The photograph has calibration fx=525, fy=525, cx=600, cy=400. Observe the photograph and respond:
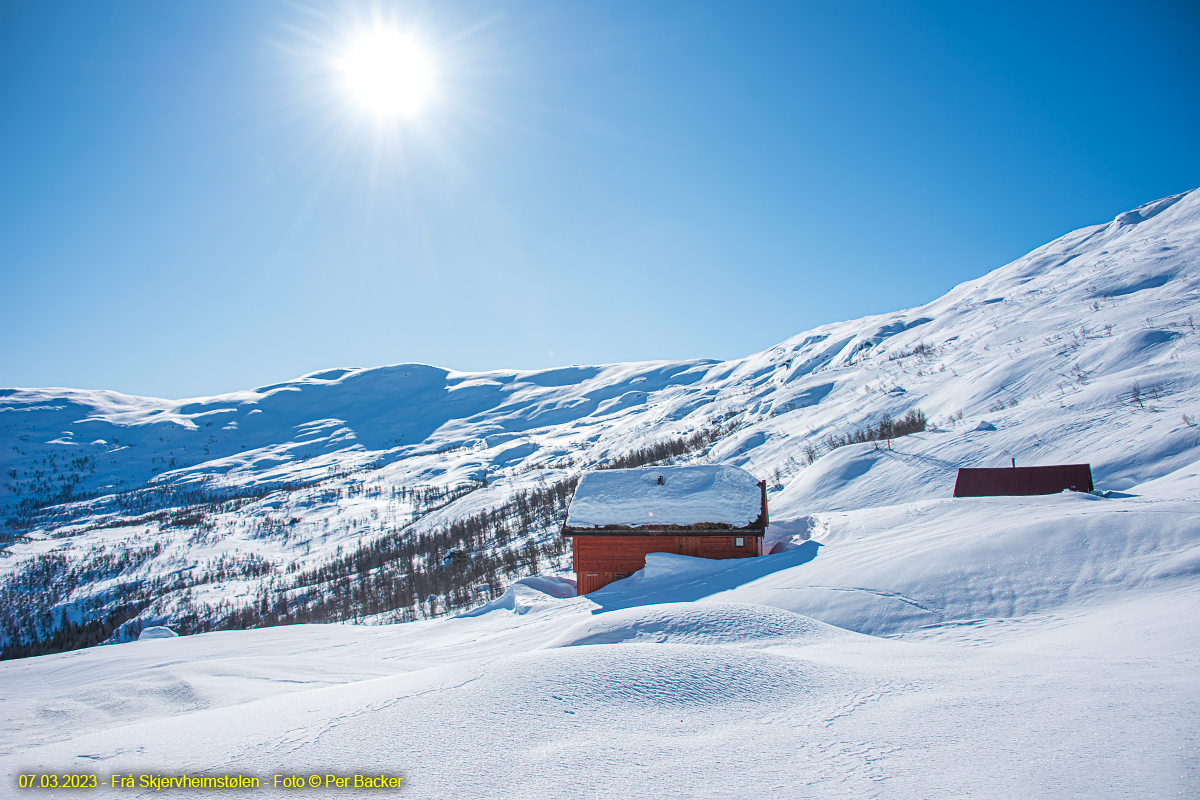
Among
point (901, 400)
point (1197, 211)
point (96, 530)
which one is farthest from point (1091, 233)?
point (96, 530)

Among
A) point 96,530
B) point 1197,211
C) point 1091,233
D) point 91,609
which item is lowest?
point 91,609

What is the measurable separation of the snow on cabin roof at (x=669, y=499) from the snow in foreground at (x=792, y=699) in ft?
22.6

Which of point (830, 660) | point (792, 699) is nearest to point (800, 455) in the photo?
point (830, 660)

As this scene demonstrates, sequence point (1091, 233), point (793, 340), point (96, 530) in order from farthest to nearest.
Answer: point (793, 340) → point (96, 530) → point (1091, 233)

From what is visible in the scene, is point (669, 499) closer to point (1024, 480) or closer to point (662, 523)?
point (662, 523)

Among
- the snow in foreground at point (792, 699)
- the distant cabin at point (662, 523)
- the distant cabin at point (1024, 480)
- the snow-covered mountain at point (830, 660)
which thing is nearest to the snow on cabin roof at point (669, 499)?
the distant cabin at point (662, 523)

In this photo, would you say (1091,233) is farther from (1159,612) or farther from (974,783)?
(974,783)

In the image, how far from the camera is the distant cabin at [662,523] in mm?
18016

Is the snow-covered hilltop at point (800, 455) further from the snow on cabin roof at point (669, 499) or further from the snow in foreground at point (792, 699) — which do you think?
the snow in foreground at point (792, 699)

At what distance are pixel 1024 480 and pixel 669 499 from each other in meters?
11.4

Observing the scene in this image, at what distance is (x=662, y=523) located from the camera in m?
18.4

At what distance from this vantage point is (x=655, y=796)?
3.10m

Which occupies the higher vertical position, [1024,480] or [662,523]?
[1024,480]

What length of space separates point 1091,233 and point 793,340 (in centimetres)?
6808
